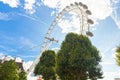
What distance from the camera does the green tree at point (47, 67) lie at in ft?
182

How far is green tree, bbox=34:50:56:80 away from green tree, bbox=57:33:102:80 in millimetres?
12099

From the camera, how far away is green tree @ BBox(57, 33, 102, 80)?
4080 cm

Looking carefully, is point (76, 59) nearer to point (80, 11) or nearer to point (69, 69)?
point (69, 69)

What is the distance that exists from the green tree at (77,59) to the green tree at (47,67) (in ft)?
39.7

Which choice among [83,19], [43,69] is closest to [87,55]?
[43,69]

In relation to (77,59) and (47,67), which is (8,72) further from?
(77,59)

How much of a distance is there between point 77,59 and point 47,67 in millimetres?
17150

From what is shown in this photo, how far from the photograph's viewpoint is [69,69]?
41.6 metres

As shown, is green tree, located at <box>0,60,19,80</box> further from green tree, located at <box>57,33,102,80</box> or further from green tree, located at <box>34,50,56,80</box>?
green tree, located at <box>57,33,102,80</box>

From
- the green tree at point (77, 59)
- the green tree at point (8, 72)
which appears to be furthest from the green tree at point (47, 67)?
the green tree at point (77, 59)

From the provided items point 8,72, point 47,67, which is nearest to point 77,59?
point 8,72

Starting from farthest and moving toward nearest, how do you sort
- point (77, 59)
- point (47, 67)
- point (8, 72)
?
point (47, 67)
point (8, 72)
point (77, 59)

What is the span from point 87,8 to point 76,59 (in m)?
25.1

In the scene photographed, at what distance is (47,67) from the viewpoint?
186ft
